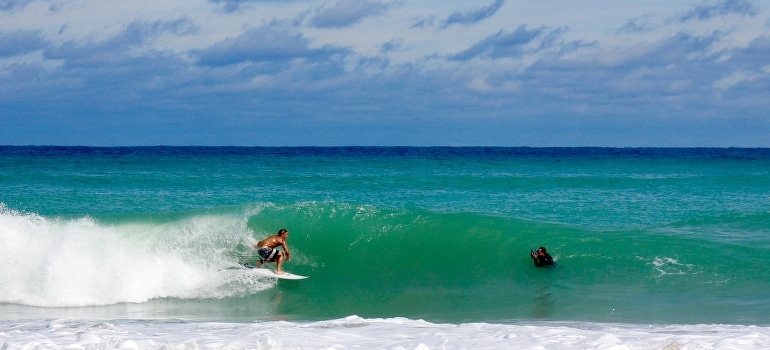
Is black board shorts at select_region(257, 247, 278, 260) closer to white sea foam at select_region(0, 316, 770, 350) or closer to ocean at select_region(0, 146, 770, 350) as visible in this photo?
ocean at select_region(0, 146, 770, 350)

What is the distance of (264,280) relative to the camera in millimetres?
13875

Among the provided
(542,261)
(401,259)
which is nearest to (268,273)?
(401,259)

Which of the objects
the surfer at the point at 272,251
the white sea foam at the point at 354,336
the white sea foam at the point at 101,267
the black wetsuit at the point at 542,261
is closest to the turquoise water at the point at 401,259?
the white sea foam at the point at 101,267

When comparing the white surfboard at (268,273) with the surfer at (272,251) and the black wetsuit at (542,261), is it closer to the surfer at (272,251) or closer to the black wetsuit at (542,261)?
the surfer at (272,251)

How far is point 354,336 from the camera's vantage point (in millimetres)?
8484

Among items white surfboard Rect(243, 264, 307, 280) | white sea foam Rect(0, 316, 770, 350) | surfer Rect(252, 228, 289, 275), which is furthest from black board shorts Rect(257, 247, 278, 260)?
white sea foam Rect(0, 316, 770, 350)

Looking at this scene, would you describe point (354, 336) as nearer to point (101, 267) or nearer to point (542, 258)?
point (101, 267)

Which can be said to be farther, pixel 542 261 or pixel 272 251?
pixel 542 261

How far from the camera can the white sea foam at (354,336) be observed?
25.7ft

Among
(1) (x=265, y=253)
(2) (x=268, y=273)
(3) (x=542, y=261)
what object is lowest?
(2) (x=268, y=273)

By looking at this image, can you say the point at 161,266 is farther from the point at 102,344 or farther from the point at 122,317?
the point at 102,344

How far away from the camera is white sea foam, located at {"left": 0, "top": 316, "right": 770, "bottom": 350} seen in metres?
7.84

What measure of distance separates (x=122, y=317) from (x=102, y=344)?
3.95 m

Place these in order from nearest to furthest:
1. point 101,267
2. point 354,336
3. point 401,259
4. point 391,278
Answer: point 354,336, point 101,267, point 391,278, point 401,259
